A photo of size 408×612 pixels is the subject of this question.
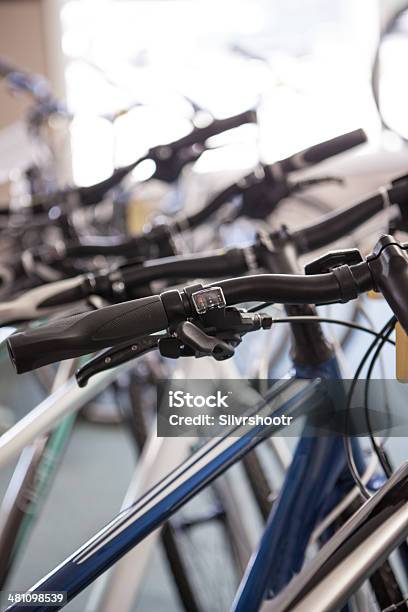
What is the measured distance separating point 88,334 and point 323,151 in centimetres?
77

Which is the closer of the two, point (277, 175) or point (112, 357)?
point (112, 357)

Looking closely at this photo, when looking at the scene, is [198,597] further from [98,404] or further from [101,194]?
[98,404]

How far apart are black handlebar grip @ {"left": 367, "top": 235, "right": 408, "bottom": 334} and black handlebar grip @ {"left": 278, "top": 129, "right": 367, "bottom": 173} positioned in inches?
25.6

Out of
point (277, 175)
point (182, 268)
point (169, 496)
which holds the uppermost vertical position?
point (277, 175)

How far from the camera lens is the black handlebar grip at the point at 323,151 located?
3.41ft

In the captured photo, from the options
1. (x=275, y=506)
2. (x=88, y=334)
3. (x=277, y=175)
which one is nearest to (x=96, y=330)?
(x=88, y=334)

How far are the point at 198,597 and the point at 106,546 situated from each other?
0.62 m

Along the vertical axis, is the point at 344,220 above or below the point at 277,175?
below

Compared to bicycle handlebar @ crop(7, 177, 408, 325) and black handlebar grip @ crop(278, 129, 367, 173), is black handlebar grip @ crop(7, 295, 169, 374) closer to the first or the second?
bicycle handlebar @ crop(7, 177, 408, 325)

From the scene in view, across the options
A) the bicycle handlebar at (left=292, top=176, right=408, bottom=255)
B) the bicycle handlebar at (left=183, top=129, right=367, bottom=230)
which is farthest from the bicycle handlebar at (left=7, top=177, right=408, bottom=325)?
the bicycle handlebar at (left=183, top=129, right=367, bottom=230)

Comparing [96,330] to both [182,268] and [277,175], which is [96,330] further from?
[277,175]

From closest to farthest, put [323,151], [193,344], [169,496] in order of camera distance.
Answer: [193,344] < [169,496] < [323,151]

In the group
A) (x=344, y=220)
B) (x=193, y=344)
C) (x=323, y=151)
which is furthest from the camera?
(x=323, y=151)

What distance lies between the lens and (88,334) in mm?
404
